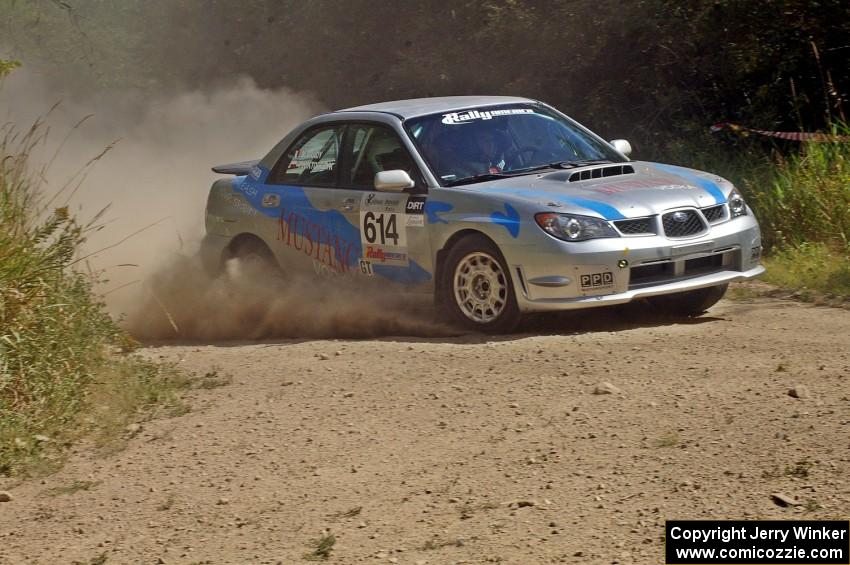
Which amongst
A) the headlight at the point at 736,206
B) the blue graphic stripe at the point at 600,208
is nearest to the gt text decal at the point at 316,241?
the blue graphic stripe at the point at 600,208

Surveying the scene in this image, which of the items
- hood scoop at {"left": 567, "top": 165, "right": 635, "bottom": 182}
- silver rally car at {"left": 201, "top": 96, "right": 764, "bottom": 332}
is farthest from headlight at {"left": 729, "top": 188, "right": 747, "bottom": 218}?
hood scoop at {"left": 567, "top": 165, "right": 635, "bottom": 182}

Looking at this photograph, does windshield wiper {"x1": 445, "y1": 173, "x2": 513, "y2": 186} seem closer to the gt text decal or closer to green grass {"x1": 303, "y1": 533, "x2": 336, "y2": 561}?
the gt text decal

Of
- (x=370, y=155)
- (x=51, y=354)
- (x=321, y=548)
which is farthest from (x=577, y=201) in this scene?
(x=321, y=548)

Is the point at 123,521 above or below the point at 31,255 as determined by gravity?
below

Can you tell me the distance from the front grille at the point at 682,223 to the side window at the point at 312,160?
256 cm

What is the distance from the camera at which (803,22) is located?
540 inches

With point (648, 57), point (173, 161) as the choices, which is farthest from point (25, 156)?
point (173, 161)

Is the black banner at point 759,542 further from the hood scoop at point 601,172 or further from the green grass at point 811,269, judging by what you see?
the green grass at point 811,269

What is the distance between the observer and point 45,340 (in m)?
7.16

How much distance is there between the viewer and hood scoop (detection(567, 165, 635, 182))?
28.2 feet

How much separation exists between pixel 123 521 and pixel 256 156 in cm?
1589

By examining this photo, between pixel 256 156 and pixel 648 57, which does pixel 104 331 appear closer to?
pixel 648 57

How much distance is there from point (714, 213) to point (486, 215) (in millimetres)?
1492

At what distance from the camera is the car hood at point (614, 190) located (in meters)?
8.05
